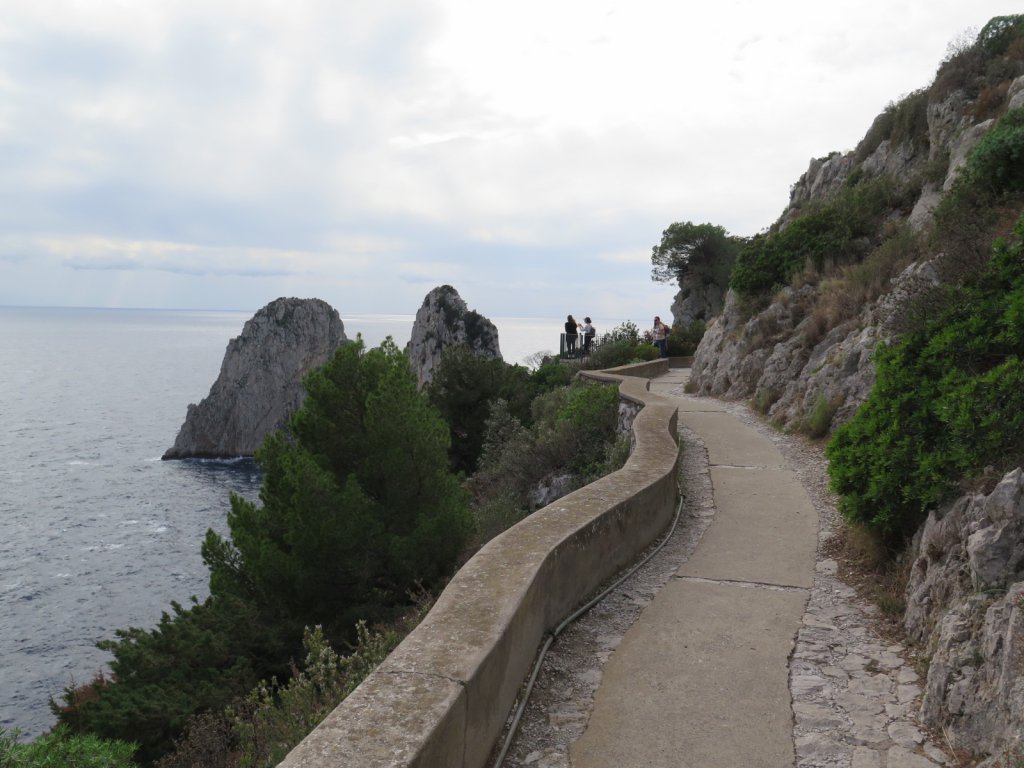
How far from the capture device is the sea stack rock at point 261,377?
73.8 metres

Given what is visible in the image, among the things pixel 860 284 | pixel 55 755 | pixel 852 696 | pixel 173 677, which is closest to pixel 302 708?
pixel 55 755

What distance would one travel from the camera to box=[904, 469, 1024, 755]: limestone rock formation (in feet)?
9.94

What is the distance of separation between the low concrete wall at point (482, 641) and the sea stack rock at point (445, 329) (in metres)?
49.5

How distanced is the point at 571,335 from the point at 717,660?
87.8 feet

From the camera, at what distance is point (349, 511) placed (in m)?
11.7

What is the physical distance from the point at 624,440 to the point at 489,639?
27.1ft

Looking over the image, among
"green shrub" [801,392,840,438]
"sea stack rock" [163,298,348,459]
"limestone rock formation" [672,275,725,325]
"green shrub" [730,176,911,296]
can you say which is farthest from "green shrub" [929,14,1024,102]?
"sea stack rock" [163,298,348,459]

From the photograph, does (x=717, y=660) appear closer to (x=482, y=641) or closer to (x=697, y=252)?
(x=482, y=641)

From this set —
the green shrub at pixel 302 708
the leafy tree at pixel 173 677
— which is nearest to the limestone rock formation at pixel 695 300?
the leafy tree at pixel 173 677

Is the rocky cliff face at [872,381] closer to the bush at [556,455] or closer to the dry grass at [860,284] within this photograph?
the dry grass at [860,284]

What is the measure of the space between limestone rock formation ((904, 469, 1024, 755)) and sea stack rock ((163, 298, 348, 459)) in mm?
74173

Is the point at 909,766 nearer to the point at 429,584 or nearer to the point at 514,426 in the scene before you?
the point at 429,584

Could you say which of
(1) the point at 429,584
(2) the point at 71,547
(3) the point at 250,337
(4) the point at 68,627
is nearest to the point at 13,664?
(4) the point at 68,627

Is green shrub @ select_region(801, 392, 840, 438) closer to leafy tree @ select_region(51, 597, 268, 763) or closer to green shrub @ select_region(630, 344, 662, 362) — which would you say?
leafy tree @ select_region(51, 597, 268, 763)
